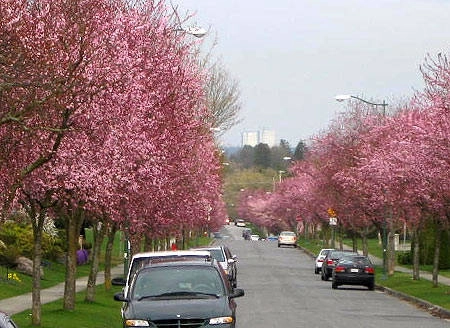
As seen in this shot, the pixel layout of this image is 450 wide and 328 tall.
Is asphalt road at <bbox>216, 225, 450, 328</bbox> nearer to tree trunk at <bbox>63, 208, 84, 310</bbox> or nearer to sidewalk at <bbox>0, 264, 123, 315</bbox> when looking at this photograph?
tree trunk at <bbox>63, 208, 84, 310</bbox>

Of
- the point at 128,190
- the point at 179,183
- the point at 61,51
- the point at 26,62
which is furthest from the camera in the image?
the point at 179,183

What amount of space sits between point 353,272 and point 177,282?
28050 mm

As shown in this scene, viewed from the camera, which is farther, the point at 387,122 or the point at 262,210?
the point at 262,210

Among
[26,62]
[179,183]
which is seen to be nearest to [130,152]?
[26,62]

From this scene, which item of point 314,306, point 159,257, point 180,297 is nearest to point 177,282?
point 180,297

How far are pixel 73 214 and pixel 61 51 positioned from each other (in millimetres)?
8947

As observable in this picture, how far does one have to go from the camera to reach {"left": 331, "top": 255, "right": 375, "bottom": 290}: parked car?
150 feet

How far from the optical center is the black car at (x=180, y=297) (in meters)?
17.2

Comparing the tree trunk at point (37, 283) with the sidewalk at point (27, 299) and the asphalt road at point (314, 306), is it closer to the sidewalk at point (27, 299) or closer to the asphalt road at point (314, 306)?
the sidewalk at point (27, 299)

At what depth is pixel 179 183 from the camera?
123 feet

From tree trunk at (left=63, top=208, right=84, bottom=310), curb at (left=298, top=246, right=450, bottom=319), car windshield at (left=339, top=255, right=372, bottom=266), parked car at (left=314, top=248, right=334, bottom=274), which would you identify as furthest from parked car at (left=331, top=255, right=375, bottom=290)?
tree trunk at (left=63, top=208, right=84, bottom=310)

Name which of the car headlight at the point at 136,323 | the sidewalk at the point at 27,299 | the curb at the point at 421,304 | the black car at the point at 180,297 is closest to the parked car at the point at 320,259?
the curb at the point at 421,304

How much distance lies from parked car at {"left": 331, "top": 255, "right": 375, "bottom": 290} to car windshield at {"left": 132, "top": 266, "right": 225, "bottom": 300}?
2758 centimetres

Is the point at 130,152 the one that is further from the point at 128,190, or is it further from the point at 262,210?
the point at 262,210
